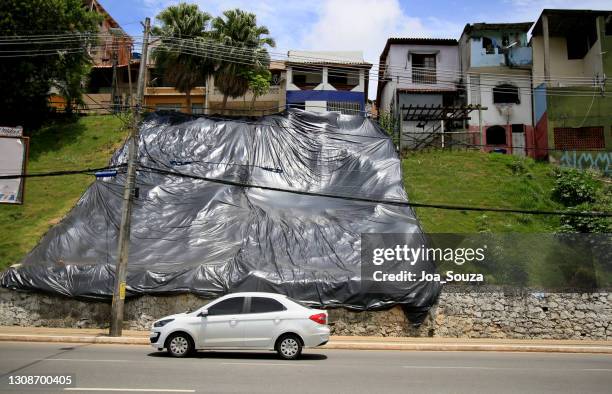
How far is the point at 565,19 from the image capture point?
120 ft

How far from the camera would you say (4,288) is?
17188 mm

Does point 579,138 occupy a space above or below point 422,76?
below

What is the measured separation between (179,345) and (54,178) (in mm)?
19676

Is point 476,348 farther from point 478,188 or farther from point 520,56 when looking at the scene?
point 520,56

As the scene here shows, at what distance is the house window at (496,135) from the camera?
38469mm

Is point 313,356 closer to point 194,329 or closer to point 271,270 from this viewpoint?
point 194,329

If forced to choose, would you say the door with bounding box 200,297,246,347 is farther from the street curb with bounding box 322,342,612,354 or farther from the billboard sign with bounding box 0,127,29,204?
the billboard sign with bounding box 0,127,29,204

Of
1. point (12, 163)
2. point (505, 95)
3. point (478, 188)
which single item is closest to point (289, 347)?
point (12, 163)

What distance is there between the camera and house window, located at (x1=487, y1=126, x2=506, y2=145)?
126ft

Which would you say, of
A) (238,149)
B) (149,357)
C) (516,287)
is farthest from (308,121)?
(149,357)

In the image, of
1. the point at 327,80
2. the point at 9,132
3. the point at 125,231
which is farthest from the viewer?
the point at 327,80

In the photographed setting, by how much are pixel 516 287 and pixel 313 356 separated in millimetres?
9338

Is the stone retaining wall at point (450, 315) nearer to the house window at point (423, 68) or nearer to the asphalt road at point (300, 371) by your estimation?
the asphalt road at point (300, 371)

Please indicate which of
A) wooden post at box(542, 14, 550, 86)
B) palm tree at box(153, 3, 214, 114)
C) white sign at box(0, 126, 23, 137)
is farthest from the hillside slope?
wooden post at box(542, 14, 550, 86)
